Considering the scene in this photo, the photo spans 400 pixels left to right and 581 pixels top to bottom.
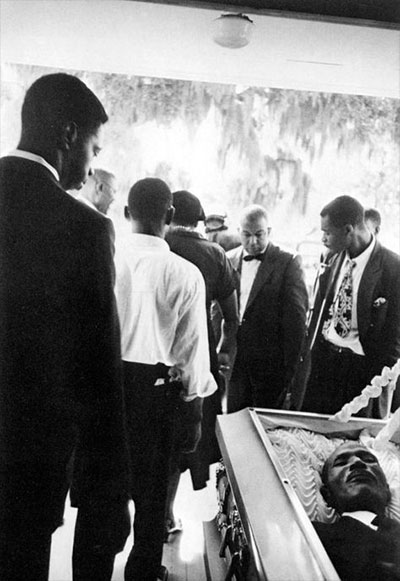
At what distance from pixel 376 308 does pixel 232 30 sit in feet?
3.74

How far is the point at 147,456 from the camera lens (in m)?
2.00

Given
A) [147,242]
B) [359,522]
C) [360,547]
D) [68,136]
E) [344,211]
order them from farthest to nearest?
1. [344,211]
2. [147,242]
3. [68,136]
4. [359,522]
5. [360,547]

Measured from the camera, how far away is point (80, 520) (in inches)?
75.5

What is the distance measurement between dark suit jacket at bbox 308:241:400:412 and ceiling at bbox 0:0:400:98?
0.63 m

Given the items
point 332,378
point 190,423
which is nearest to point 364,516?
point 332,378

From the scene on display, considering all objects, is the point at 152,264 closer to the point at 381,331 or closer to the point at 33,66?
the point at 33,66

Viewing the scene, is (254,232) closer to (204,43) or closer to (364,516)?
(204,43)

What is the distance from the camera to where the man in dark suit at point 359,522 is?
5.18 feet

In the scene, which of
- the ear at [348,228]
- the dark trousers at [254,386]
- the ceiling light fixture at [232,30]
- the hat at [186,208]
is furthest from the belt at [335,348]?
the ceiling light fixture at [232,30]

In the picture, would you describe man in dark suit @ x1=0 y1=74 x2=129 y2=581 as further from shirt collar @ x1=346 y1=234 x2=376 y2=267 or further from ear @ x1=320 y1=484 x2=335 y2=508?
shirt collar @ x1=346 y1=234 x2=376 y2=267

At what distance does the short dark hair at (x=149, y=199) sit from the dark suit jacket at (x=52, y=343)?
119 millimetres

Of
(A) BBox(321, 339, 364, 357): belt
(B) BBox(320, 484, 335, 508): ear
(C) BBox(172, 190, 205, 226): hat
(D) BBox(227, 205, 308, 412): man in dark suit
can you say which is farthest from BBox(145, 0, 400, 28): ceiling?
(B) BBox(320, 484, 335, 508): ear

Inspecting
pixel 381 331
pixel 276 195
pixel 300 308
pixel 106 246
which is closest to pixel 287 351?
pixel 300 308

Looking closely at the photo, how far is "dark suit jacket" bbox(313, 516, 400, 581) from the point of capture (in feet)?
5.05
